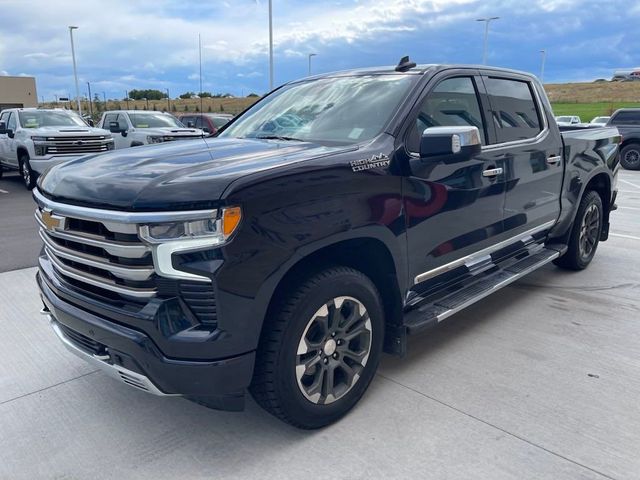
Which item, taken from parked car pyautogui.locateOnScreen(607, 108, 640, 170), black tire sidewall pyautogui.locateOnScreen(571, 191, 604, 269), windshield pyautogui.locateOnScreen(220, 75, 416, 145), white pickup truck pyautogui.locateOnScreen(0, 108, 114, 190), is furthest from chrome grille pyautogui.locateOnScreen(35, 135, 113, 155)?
parked car pyautogui.locateOnScreen(607, 108, 640, 170)

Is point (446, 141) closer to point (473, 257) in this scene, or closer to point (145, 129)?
point (473, 257)

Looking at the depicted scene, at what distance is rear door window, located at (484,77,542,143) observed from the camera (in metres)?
4.04

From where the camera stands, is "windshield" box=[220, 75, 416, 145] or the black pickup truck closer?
the black pickup truck

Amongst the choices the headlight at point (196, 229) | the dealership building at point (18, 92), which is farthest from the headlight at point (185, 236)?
the dealership building at point (18, 92)

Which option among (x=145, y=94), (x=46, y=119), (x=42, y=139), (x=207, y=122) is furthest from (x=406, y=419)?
(x=145, y=94)

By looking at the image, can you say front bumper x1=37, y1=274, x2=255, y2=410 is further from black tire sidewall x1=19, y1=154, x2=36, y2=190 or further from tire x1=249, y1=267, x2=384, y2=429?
black tire sidewall x1=19, y1=154, x2=36, y2=190

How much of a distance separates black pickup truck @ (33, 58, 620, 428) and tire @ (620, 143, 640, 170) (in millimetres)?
15631

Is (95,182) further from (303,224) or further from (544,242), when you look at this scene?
→ (544,242)

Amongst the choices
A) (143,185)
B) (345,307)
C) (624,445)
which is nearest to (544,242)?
(624,445)

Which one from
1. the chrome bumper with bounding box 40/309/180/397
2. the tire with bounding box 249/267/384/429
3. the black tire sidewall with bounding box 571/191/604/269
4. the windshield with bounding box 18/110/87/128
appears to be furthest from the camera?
the windshield with bounding box 18/110/87/128

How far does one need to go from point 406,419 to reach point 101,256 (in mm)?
1839

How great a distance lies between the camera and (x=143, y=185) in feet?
7.68

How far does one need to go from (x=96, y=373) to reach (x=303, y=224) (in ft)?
6.62

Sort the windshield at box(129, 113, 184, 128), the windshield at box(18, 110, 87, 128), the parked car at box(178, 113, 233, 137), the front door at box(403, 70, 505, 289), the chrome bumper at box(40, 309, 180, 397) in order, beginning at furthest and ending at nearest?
the parked car at box(178, 113, 233, 137), the windshield at box(129, 113, 184, 128), the windshield at box(18, 110, 87, 128), the front door at box(403, 70, 505, 289), the chrome bumper at box(40, 309, 180, 397)
